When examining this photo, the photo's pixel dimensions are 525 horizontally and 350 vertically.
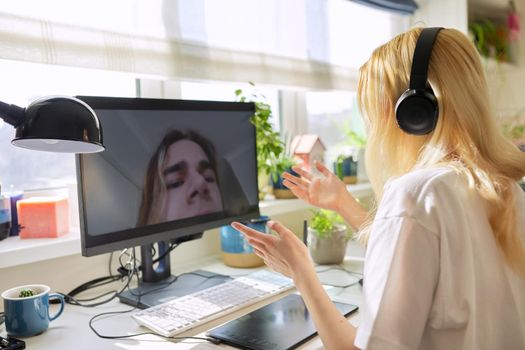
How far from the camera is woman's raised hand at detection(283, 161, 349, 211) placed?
1245 mm

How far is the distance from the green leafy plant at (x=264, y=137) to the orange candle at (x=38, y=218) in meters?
0.62

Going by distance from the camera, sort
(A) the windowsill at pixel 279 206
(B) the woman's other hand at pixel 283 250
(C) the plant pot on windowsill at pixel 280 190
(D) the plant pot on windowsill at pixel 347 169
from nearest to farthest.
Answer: (B) the woman's other hand at pixel 283 250, (A) the windowsill at pixel 279 206, (C) the plant pot on windowsill at pixel 280 190, (D) the plant pot on windowsill at pixel 347 169

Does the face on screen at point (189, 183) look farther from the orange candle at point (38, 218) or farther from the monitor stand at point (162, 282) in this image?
the orange candle at point (38, 218)

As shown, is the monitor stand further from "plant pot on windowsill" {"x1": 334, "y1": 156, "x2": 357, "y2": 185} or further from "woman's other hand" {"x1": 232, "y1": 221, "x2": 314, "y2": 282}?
"plant pot on windowsill" {"x1": 334, "y1": 156, "x2": 357, "y2": 185}

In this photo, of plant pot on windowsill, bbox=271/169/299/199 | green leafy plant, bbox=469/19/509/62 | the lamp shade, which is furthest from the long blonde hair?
green leafy plant, bbox=469/19/509/62

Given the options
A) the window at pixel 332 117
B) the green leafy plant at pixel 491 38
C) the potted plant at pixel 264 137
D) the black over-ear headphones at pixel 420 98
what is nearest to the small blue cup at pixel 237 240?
the potted plant at pixel 264 137

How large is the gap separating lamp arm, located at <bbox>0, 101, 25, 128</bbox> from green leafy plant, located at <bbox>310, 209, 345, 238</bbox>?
37.8 inches

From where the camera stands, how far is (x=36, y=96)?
1291 millimetres

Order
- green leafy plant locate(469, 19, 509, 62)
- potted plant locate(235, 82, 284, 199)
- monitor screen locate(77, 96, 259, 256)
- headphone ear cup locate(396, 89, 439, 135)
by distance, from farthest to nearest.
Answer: green leafy plant locate(469, 19, 509, 62) < potted plant locate(235, 82, 284, 199) < monitor screen locate(77, 96, 259, 256) < headphone ear cup locate(396, 89, 439, 135)

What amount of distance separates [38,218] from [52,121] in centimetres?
60

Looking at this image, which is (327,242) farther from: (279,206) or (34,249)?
(34,249)

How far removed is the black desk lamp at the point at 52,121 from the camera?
0.68 metres

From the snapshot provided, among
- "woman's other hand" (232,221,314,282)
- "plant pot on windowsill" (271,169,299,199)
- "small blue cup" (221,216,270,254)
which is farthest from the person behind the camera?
"plant pot on windowsill" (271,169,299,199)

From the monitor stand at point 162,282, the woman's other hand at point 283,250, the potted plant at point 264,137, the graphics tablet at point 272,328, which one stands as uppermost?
the potted plant at point 264,137
